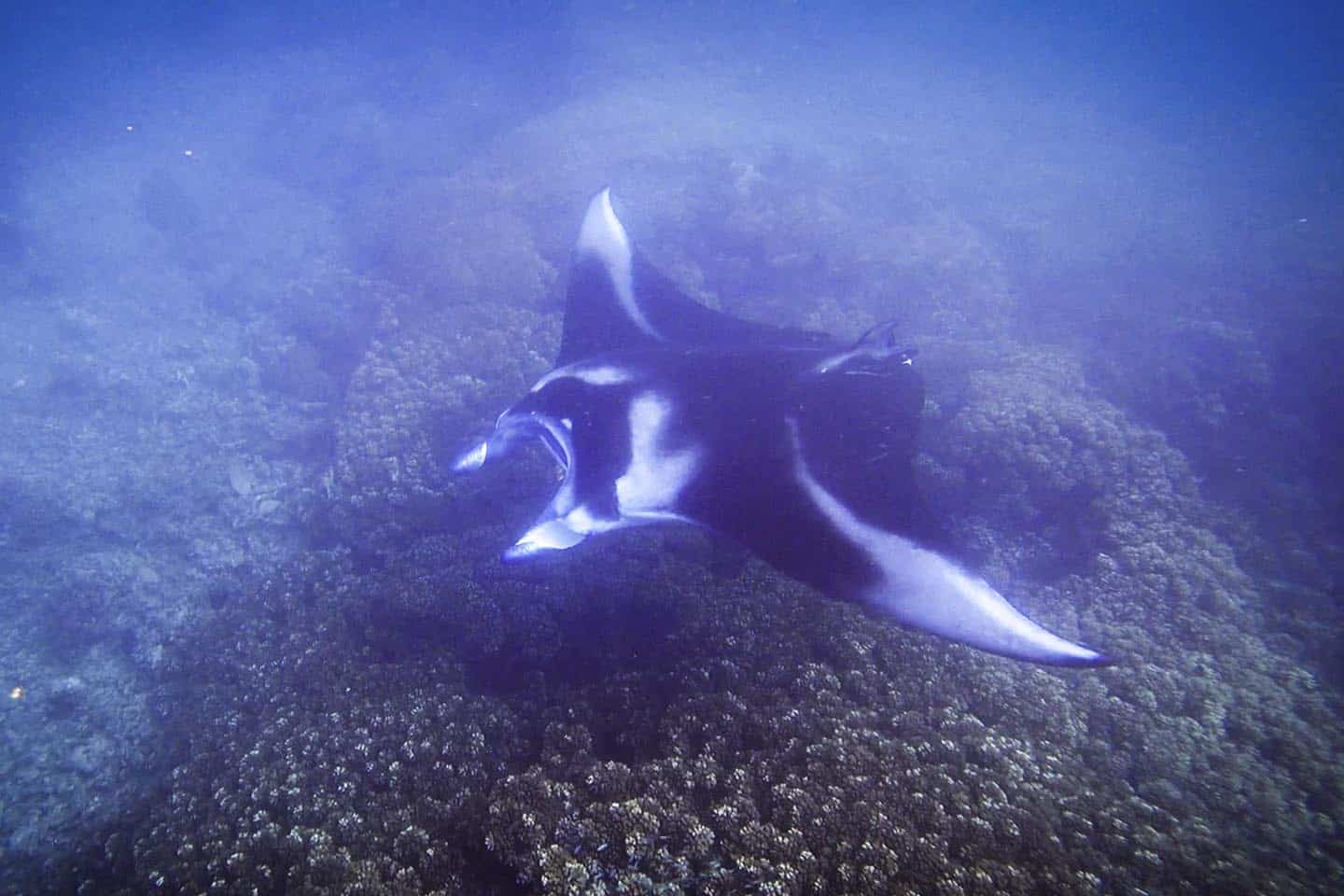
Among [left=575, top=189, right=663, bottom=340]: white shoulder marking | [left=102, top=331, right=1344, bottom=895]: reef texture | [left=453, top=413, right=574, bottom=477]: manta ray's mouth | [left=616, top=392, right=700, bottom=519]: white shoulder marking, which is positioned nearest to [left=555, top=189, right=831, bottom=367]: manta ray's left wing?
[left=575, top=189, right=663, bottom=340]: white shoulder marking

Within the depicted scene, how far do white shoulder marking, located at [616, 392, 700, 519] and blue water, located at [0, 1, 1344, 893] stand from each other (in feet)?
3.95

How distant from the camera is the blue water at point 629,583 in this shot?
2779 mm

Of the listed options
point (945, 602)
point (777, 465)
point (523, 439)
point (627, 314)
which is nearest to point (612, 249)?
point (627, 314)

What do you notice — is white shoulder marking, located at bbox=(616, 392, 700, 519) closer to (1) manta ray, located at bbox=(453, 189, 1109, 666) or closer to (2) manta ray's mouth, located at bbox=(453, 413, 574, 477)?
(1) manta ray, located at bbox=(453, 189, 1109, 666)

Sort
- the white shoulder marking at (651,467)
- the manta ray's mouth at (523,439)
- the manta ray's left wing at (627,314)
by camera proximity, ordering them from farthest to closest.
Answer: the manta ray's left wing at (627,314) < the manta ray's mouth at (523,439) < the white shoulder marking at (651,467)

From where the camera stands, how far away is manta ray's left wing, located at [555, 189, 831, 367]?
4469mm

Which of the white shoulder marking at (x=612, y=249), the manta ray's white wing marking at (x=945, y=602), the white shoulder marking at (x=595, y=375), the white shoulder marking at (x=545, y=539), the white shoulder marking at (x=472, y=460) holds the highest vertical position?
the white shoulder marking at (x=612, y=249)

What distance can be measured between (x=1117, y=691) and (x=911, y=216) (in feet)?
35.8

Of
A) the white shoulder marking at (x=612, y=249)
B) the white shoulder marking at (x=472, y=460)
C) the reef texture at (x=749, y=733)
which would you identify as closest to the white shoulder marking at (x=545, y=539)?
the white shoulder marking at (x=472, y=460)

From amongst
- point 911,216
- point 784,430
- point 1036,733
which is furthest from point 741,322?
point 911,216

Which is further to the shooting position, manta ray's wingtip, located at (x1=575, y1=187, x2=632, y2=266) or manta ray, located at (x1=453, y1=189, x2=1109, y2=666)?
manta ray's wingtip, located at (x1=575, y1=187, x2=632, y2=266)

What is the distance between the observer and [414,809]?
2947mm

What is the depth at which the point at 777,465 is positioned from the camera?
3.20 metres

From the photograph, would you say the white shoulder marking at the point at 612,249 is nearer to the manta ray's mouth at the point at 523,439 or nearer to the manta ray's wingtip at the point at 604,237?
the manta ray's wingtip at the point at 604,237
